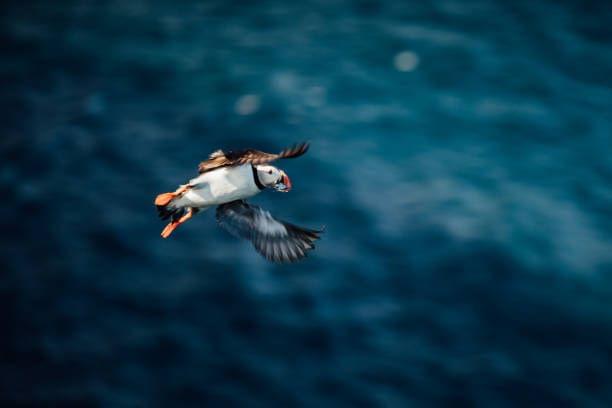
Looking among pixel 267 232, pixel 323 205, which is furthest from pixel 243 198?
pixel 323 205

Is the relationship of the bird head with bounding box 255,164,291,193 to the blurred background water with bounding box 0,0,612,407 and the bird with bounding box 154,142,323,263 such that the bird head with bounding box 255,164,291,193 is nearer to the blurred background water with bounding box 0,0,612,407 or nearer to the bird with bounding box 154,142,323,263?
the bird with bounding box 154,142,323,263

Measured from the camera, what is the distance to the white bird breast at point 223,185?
10.5 m

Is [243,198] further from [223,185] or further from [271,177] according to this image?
[271,177]

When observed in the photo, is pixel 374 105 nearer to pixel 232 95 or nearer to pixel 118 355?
pixel 232 95

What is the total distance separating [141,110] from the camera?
2600cm

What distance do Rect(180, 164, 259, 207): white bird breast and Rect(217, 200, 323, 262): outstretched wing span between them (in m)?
1.53

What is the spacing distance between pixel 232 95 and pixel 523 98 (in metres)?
10.1

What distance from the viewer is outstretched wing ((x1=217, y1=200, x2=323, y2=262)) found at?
1193 cm

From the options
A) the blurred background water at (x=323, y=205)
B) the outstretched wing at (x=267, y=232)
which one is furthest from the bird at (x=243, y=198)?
the blurred background water at (x=323, y=205)

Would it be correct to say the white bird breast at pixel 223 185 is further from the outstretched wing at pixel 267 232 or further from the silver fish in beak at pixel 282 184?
the outstretched wing at pixel 267 232

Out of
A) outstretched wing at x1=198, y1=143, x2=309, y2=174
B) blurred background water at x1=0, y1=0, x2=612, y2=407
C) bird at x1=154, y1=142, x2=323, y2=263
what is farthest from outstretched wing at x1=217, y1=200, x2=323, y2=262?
blurred background water at x1=0, y1=0, x2=612, y2=407

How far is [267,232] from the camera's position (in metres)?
12.2

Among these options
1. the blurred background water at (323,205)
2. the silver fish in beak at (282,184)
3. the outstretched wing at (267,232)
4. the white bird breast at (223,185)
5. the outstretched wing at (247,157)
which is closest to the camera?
the outstretched wing at (247,157)

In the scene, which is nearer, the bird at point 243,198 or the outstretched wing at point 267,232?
the bird at point 243,198
